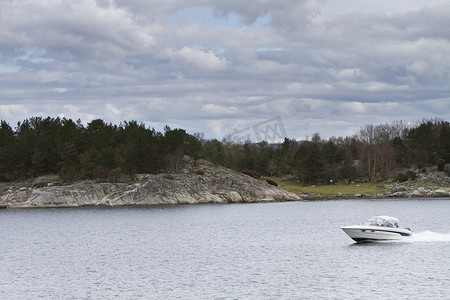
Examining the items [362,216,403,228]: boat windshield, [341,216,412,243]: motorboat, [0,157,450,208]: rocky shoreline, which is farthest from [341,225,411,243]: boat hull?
[0,157,450,208]: rocky shoreline

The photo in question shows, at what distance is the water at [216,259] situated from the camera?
37469 millimetres

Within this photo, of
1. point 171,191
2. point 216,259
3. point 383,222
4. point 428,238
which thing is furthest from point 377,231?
point 171,191

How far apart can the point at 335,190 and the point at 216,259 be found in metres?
105

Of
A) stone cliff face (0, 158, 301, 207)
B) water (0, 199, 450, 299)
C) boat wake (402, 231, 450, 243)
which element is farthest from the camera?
stone cliff face (0, 158, 301, 207)

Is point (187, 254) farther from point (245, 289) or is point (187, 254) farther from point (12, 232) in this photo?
point (12, 232)

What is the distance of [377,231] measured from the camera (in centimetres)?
5828

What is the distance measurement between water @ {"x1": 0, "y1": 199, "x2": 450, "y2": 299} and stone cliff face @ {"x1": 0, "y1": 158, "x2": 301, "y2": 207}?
2611 cm

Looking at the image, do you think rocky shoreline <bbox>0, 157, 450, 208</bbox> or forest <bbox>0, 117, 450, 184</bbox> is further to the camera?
forest <bbox>0, 117, 450, 184</bbox>

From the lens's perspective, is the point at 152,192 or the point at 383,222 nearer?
the point at 383,222

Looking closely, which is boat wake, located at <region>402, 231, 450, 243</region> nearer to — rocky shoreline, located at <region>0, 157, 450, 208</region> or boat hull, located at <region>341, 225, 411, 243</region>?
boat hull, located at <region>341, 225, 411, 243</region>

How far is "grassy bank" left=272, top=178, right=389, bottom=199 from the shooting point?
14338cm

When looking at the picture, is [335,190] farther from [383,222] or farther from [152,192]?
[383,222]

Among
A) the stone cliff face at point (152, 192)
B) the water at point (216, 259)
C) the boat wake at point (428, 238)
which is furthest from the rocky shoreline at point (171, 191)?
the boat wake at point (428, 238)

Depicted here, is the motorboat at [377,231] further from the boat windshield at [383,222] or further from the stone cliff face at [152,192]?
the stone cliff face at [152,192]
